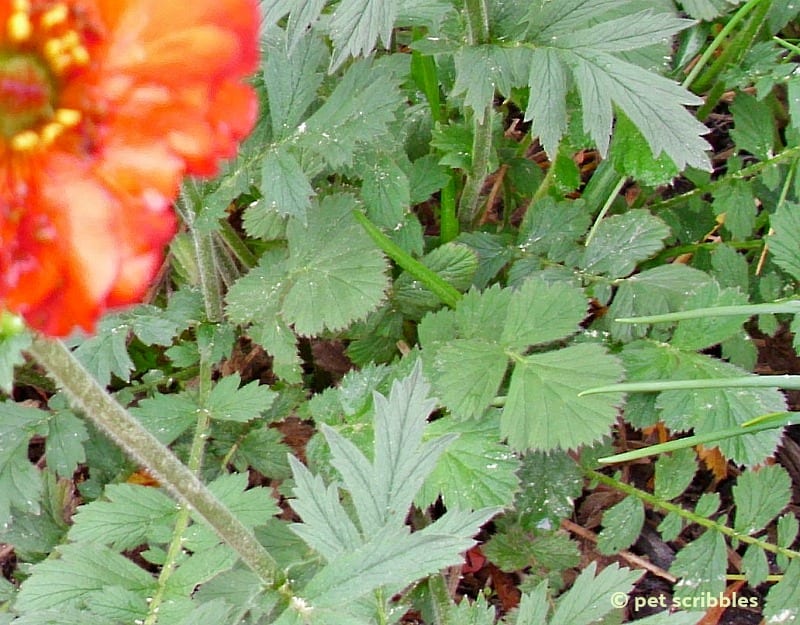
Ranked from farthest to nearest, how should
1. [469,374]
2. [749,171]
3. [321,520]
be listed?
[749,171], [469,374], [321,520]

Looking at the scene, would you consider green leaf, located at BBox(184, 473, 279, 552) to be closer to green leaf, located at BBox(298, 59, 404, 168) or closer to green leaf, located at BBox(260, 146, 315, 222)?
green leaf, located at BBox(260, 146, 315, 222)

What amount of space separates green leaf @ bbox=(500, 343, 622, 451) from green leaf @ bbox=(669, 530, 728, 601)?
0.41 meters

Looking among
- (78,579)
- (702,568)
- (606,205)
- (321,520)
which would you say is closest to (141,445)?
(321,520)

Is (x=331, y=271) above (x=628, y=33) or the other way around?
the other way around

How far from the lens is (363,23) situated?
1.34 m

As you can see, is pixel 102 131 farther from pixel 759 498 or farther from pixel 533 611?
pixel 759 498

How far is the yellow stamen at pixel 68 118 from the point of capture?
2.22 ft

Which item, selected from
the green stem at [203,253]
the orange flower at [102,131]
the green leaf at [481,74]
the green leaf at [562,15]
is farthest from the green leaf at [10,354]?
the green leaf at [562,15]

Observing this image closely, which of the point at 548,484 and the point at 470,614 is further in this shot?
the point at 548,484

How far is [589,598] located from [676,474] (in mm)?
470

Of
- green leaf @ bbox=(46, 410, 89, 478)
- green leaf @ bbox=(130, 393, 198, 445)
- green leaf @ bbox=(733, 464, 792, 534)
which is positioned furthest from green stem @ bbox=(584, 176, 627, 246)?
green leaf @ bbox=(46, 410, 89, 478)

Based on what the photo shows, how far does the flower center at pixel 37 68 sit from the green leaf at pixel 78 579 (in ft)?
3.18

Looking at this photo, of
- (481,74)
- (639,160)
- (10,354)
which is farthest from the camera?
(639,160)

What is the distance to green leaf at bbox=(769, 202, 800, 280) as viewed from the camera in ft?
5.72
